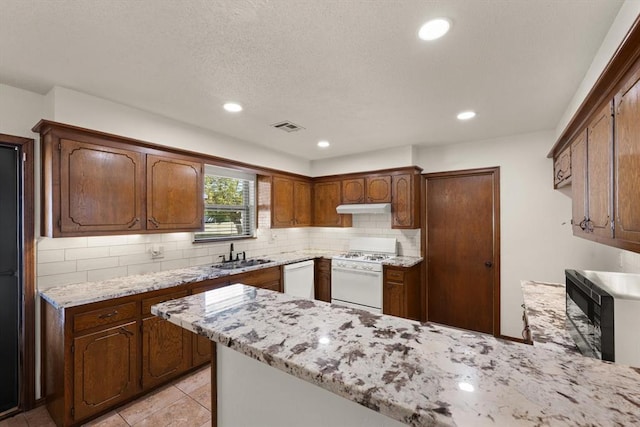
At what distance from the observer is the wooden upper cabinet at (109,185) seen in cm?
216

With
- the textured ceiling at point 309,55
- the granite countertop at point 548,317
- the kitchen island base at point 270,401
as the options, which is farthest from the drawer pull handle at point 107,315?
the granite countertop at point 548,317

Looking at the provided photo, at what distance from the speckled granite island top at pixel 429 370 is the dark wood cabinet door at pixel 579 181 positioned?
56.2 inches

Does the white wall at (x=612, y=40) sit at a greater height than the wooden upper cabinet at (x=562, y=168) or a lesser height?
greater

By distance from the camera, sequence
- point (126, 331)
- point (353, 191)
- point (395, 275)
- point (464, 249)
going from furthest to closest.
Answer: point (353, 191) → point (464, 249) → point (395, 275) → point (126, 331)

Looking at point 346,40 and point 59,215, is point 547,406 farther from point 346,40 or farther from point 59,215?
point 59,215

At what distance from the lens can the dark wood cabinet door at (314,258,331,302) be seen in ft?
14.0

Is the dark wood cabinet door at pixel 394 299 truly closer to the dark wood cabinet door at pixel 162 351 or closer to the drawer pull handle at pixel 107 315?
the dark wood cabinet door at pixel 162 351

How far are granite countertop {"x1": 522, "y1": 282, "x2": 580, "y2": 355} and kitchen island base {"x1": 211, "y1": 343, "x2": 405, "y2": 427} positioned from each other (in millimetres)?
1039

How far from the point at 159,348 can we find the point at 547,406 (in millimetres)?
2757

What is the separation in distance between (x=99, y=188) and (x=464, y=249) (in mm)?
4127

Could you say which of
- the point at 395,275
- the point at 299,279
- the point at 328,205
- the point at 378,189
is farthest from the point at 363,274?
the point at 328,205

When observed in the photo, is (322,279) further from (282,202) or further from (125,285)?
(125,285)

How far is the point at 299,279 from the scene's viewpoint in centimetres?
398

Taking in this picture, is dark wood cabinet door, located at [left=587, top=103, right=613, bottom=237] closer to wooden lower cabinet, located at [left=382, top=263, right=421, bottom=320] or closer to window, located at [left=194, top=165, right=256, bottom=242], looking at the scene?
wooden lower cabinet, located at [left=382, top=263, right=421, bottom=320]
